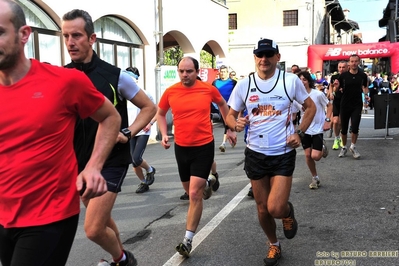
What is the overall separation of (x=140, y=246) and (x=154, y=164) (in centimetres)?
489

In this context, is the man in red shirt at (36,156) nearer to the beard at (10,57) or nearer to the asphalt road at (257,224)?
the beard at (10,57)

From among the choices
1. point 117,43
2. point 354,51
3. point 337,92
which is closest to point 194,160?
point 337,92

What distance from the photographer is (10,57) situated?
1.97 meters

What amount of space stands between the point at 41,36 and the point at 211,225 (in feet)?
21.9

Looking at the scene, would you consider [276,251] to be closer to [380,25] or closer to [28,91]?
[28,91]

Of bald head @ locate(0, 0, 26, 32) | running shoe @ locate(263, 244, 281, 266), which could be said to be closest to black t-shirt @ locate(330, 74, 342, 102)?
running shoe @ locate(263, 244, 281, 266)

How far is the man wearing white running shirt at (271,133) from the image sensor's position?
383cm

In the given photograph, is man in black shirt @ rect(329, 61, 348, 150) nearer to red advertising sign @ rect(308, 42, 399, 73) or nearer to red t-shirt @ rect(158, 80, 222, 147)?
red t-shirt @ rect(158, 80, 222, 147)

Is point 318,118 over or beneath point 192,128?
beneath

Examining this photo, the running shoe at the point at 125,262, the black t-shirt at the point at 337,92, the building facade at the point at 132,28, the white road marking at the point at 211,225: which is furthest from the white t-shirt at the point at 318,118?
the building facade at the point at 132,28

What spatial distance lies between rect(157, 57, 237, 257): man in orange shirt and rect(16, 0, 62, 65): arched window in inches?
218

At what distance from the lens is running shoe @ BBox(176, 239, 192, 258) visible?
160 inches

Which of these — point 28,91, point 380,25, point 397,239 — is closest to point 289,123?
point 397,239

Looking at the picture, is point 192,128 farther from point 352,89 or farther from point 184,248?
point 352,89
